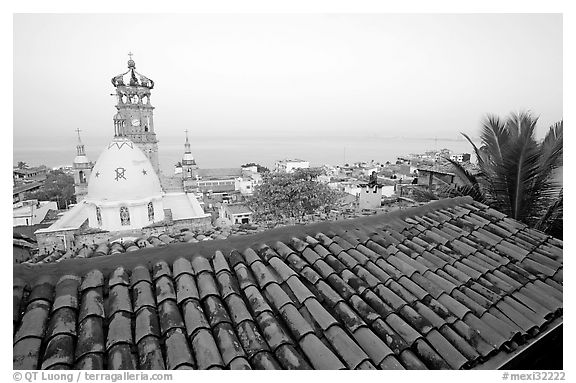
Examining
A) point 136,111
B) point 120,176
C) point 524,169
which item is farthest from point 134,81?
point 524,169

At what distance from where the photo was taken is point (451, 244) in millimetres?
3021

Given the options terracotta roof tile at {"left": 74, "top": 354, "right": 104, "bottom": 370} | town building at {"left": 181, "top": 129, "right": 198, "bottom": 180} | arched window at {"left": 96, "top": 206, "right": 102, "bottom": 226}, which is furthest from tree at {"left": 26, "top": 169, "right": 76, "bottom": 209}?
terracotta roof tile at {"left": 74, "top": 354, "right": 104, "bottom": 370}

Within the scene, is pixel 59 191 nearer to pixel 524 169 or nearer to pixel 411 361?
pixel 524 169

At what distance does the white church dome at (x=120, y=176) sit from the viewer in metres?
13.8

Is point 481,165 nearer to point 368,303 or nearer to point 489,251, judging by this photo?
point 489,251

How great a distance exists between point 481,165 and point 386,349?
521 cm

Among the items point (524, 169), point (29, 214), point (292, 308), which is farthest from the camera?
point (29, 214)

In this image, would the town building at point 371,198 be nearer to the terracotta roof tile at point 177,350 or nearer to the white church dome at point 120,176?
the white church dome at point 120,176

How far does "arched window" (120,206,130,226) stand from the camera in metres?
14.0

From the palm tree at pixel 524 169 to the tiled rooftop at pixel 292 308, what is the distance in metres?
2.60

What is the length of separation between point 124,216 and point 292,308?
14.2 meters

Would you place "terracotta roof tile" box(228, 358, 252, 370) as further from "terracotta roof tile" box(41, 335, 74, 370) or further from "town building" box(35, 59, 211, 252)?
"town building" box(35, 59, 211, 252)

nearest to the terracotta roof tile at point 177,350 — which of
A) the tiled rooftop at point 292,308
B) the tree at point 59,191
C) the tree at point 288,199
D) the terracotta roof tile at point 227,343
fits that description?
the tiled rooftop at point 292,308

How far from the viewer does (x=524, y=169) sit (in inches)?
191
